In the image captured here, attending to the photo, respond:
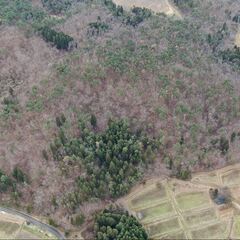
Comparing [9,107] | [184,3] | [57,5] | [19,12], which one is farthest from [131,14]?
[9,107]

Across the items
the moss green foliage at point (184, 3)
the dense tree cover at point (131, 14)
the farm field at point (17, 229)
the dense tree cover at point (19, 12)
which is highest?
the moss green foliage at point (184, 3)

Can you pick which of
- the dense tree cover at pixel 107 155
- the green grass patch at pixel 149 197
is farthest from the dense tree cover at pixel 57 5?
the green grass patch at pixel 149 197

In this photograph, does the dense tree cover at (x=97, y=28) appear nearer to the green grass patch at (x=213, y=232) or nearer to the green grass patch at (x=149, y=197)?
the green grass patch at (x=149, y=197)

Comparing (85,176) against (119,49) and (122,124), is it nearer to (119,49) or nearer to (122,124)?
(122,124)

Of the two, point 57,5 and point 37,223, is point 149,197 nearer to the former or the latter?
point 37,223

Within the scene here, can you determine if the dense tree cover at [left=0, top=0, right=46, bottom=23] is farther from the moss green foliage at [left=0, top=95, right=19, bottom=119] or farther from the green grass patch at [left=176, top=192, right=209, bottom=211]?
the green grass patch at [left=176, top=192, right=209, bottom=211]

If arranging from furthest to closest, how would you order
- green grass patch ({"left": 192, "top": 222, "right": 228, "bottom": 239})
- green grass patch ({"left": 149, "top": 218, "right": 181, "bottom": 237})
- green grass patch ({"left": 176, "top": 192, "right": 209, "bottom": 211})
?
green grass patch ({"left": 176, "top": 192, "right": 209, "bottom": 211})
green grass patch ({"left": 149, "top": 218, "right": 181, "bottom": 237})
green grass patch ({"left": 192, "top": 222, "right": 228, "bottom": 239})

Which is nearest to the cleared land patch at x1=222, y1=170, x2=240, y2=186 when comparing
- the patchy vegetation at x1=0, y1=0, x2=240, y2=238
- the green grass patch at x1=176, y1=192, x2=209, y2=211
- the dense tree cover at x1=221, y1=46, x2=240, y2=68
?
the patchy vegetation at x1=0, y1=0, x2=240, y2=238

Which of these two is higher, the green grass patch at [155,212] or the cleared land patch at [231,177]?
the cleared land patch at [231,177]
